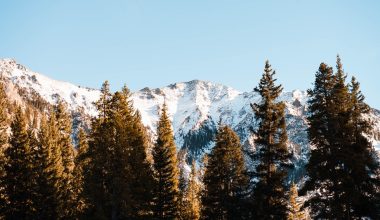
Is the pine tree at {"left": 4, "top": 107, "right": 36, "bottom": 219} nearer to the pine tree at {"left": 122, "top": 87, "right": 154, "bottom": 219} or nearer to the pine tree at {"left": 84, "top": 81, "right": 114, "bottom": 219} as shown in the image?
the pine tree at {"left": 84, "top": 81, "right": 114, "bottom": 219}

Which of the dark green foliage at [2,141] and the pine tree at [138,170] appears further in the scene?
the pine tree at [138,170]

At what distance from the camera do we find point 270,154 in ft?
104

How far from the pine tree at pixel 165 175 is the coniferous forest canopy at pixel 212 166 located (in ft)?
0.36

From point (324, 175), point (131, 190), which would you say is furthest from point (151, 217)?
point (324, 175)

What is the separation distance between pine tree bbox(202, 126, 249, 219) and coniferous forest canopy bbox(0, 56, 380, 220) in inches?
4.0

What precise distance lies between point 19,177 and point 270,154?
2507 cm

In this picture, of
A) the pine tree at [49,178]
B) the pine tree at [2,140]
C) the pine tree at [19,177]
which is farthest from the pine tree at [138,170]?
the pine tree at [2,140]

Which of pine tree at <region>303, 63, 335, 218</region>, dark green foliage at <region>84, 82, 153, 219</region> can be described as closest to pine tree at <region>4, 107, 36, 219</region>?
dark green foliage at <region>84, 82, 153, 219</region>

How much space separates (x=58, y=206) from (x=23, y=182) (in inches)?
169

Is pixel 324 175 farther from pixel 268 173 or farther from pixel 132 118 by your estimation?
pixel 132 118

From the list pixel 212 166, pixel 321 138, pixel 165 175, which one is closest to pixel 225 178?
pixel 212 166

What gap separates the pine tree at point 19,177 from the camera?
40.5 meters

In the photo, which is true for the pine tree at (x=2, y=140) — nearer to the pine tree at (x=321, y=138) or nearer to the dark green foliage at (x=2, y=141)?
the dark green foliage at (x=2, y=141)

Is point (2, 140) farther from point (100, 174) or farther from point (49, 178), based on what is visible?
point (100, 174)
